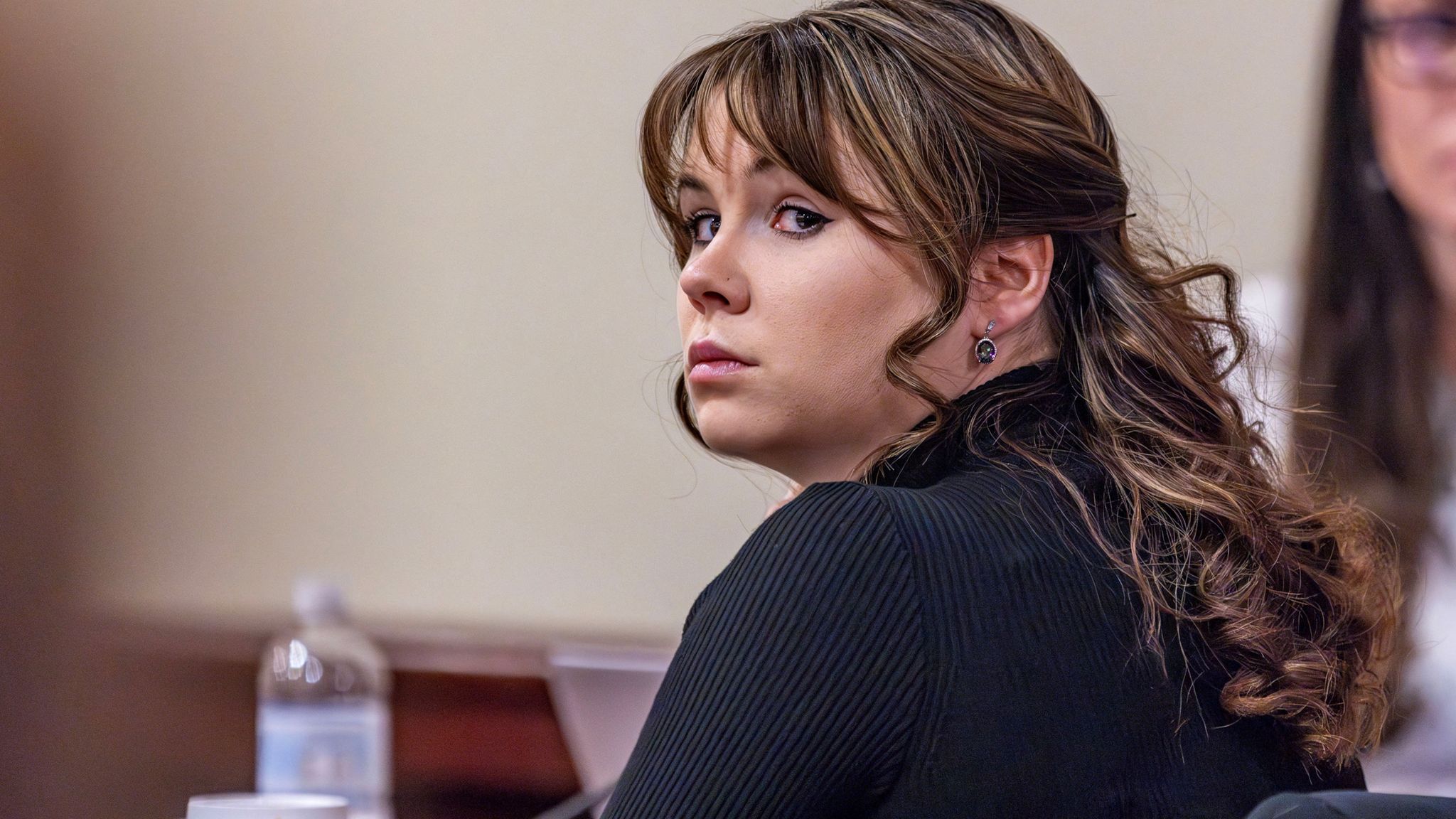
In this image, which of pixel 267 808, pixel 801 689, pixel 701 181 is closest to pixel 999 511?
pixel 801 689

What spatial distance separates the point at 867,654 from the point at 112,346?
216 cm

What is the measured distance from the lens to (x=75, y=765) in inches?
50.3

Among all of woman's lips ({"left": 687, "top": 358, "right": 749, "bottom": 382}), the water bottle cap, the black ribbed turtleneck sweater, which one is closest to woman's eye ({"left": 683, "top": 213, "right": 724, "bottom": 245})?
woman's lips ({"left": 687, "top": 358, "right": 749, "bottom": 382})

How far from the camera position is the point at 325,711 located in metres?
1.65

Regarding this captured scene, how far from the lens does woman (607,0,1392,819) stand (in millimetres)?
666

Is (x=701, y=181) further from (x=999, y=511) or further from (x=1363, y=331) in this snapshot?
(x=1363, y=331)

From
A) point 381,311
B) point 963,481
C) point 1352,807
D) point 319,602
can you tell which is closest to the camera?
point 1352,807

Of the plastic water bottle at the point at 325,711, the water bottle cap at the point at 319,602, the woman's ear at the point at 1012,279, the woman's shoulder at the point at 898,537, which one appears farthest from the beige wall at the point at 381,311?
the woman's shoulder at the point at 898,537

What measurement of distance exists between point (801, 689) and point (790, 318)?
30cm

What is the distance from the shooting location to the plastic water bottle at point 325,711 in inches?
54.4

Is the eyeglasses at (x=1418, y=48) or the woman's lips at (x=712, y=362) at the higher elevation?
the eyeglasses at (x=1418, y=48)

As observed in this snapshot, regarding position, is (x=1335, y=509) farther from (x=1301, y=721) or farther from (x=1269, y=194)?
(x=1269, y=194)

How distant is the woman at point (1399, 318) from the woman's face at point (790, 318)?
32.1 inches

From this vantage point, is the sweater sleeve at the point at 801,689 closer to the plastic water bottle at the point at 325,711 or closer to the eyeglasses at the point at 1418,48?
the plastic water bottle at the point at 325,711
